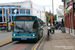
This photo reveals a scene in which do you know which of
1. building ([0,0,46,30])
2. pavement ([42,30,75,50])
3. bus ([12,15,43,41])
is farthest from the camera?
building ([0,0,46,30])

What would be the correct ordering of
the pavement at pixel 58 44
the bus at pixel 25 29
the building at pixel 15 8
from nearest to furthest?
1. the pavement at pixel 58 44
2. the bus at pixel 25 29
3. the building at pixel 15 8

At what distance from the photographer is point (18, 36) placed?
1350cm

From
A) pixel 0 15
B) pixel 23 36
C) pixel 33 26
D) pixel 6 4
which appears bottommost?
pixel 23 36

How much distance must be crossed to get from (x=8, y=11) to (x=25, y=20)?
162ft

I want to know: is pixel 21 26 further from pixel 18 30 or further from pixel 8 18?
pixel 8 18

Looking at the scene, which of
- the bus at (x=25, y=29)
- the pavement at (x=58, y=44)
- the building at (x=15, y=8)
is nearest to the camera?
the pavement at (x=58, y=44)

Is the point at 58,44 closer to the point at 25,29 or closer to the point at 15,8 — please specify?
the point at 25,29

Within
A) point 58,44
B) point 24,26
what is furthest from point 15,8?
point 58,44

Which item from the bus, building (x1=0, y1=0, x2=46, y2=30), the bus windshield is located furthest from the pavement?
building (x1=0, y1=0, x2=46, y2=30)

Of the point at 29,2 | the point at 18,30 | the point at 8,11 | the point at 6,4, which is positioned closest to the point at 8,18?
the point at 8,11

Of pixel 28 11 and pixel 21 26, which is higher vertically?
pixel 28 11

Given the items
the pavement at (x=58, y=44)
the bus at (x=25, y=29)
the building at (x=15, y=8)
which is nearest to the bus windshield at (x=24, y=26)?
the bus at (x=25, y=29)

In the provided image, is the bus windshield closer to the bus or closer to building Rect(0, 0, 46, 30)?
the bus

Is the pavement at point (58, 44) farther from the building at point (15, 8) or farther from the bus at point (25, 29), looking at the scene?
the building at point (15, 8)
